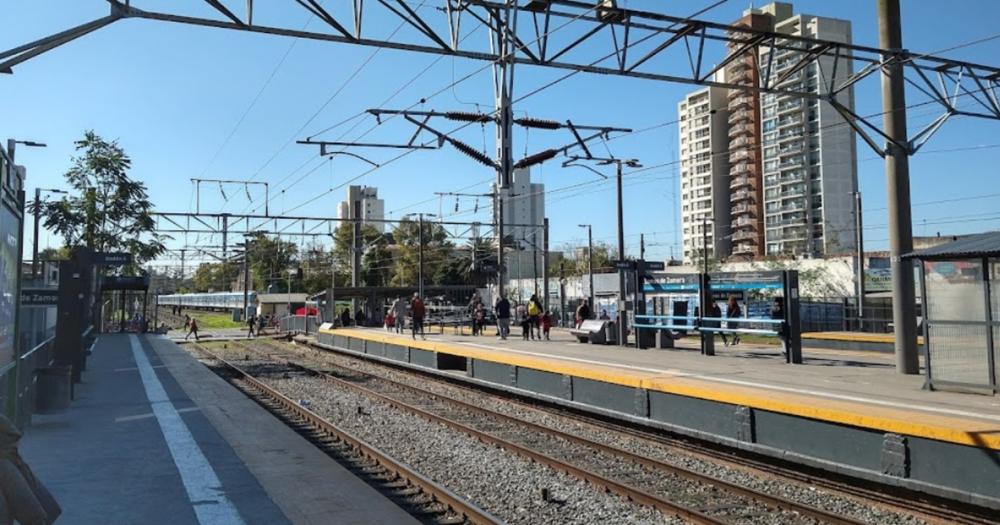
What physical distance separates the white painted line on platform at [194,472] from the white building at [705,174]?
3575 inches

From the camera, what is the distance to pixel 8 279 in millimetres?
7953

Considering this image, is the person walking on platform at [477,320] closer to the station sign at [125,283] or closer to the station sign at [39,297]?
the station sign at [39,297]

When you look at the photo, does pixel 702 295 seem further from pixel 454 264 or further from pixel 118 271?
pixel 454 264

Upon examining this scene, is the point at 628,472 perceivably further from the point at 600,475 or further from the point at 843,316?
the point at 843,316

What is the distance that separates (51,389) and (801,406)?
12409mm

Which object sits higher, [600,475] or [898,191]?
[898,191]

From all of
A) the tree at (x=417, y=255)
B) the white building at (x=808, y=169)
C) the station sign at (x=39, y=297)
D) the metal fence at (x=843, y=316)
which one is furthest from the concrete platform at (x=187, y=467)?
the white building at (x=808, y=169)

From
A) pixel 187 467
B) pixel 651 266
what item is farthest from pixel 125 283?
pixel 187 467

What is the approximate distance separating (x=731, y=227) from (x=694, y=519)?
98.5 metres

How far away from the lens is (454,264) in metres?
93.7

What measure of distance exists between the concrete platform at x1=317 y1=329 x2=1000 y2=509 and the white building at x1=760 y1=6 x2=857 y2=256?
7621 centimetres

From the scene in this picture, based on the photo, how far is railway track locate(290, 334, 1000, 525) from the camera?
24.5 ft

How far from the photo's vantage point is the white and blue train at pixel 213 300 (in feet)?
267

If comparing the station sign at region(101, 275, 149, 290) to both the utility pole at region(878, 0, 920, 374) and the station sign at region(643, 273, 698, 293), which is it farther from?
the utility pole at region(878, 0, 920, 374)
